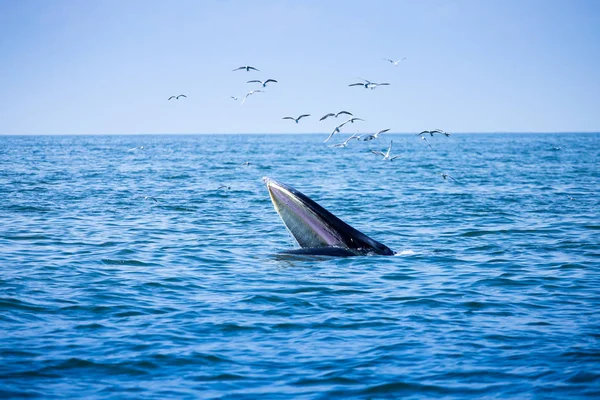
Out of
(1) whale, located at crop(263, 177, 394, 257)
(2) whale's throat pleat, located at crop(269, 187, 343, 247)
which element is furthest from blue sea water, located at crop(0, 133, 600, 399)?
(2) whale's throat pleat, located at crop(269, 187, 343, 247)

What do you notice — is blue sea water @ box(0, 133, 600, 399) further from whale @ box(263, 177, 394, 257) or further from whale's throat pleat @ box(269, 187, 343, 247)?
whale's throat pleat @ box(269, 187, 343, 247)

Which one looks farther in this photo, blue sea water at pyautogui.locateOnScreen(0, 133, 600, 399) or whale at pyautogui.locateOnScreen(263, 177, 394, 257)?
whale at pyautogui.locateOnScreen(263, 177, 394, 257)

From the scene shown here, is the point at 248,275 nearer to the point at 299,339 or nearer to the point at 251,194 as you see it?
the point at 299,339

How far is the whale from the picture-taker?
11.6 meters

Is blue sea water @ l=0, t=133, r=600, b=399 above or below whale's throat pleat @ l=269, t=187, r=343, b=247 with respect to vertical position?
below

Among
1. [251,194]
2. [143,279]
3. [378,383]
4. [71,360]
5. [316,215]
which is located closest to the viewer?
[378,383]

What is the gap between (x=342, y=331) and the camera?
32.4 feet

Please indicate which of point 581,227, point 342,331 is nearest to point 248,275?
point 342,331

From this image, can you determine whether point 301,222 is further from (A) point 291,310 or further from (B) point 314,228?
(A) point 291,310

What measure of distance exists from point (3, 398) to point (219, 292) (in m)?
5.19

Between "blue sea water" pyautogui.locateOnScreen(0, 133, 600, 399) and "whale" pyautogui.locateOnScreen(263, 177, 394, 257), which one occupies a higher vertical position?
"whale" pyautogui.locateOnScreen(263, 177, 394, 257)

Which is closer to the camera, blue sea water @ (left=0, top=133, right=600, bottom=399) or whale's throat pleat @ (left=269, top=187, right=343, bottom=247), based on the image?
blue sea water @ (left=0, top=133, right=600, bottom=399)

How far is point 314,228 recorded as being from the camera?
11992 mm

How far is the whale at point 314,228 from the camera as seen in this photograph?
38.1 feet
